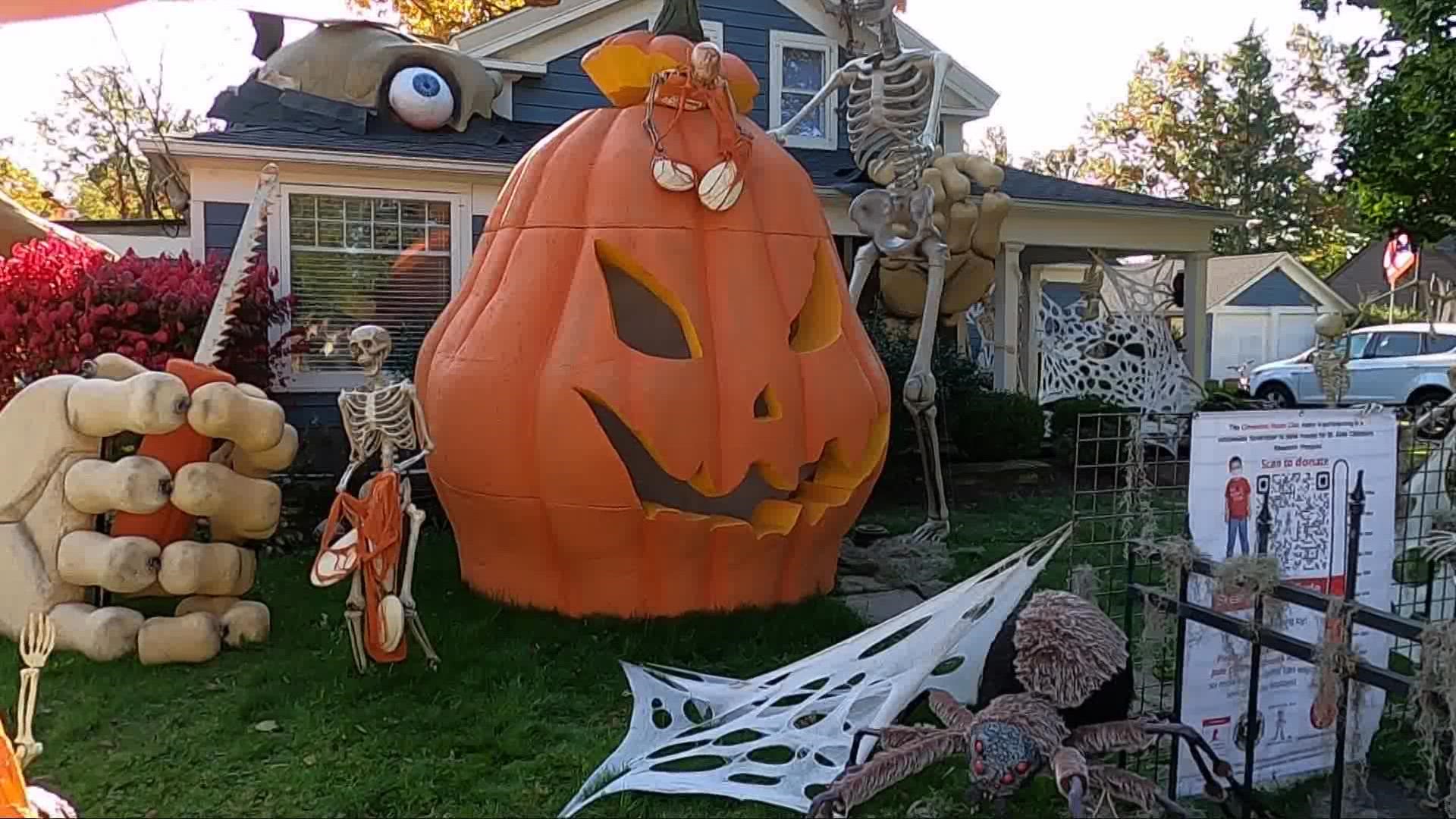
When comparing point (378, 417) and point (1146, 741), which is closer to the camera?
point (1146, 741)

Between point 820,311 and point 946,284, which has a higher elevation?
point 946,284

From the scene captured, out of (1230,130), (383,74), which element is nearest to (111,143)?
(383,74)

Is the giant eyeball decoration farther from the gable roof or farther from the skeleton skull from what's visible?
the skeleton skull

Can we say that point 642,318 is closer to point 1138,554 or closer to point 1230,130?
point 1138,554

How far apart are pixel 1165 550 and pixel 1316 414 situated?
2.20 ft

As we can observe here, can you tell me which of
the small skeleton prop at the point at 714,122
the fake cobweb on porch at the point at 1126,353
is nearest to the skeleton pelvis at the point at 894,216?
the small skeleton prop at the point at 714,122

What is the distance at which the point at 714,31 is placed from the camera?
10.6 meters

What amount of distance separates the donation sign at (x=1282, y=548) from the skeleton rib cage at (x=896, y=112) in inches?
148

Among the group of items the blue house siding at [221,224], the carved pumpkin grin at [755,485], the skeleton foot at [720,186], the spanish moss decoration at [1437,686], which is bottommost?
the spanish moss decoration at [1437,686]

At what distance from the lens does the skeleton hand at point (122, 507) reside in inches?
172

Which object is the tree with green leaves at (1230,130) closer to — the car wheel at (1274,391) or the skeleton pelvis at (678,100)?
the car wheel at (1274,391)

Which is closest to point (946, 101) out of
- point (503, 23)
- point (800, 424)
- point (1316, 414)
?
point (503, 23)

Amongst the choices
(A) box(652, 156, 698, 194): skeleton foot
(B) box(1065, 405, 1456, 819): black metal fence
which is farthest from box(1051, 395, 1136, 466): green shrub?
(A) box(652, 156, 698, 194): skeleton foot

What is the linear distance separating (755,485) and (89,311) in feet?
A: 14.0
